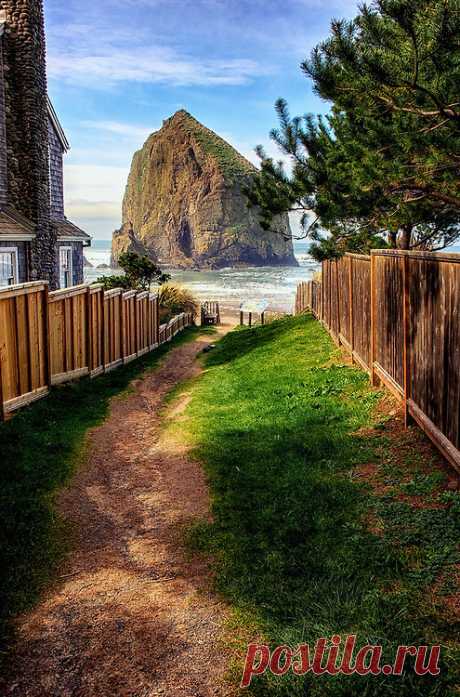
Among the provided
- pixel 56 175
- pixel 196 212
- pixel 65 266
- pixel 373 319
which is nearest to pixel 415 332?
pixel 373 319

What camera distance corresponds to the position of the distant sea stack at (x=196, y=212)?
500 feet

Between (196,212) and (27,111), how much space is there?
473 feet

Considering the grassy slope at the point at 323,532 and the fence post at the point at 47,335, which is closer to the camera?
the grassy slope at the point at 323,532

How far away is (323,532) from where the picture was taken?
5.20 meters

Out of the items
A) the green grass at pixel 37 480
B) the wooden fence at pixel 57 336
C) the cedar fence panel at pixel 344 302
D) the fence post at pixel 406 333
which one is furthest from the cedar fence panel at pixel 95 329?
the fence post at pixel 406 333

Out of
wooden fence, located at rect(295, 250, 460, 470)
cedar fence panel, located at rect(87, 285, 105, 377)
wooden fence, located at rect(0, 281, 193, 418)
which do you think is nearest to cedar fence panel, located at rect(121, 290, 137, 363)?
wooden fence, located at rect(0, 281, 193, 418)

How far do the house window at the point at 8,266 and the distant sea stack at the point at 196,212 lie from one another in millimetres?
126743

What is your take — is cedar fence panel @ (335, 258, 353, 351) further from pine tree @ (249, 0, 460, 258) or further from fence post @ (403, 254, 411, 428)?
fence post @ (403, 254, 411, 428)

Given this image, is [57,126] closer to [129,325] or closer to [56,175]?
[56,175]

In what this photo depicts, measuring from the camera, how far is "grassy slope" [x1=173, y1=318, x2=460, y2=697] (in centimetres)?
382

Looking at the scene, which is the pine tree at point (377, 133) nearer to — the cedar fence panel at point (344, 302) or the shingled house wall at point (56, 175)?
the cedar fence panel at point (344, 302)

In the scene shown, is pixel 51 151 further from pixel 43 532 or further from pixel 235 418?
pixel 43 532

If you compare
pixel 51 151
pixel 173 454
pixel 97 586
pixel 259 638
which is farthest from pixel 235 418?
pixel 51 151

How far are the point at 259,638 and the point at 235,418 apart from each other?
541cm
